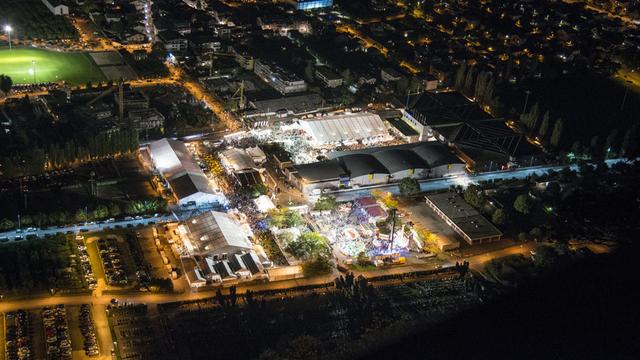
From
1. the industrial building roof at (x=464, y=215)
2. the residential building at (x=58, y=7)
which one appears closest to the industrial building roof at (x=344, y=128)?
the industrial building roof at (x=464, y=215)

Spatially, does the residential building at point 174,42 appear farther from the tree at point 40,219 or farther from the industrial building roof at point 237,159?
the tree at point 40,219

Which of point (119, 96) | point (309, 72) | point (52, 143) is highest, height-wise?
point (119, 96)

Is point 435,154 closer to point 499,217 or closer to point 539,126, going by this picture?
point 499,217

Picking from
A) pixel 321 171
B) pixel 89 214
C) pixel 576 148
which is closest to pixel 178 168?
pixel 89 214

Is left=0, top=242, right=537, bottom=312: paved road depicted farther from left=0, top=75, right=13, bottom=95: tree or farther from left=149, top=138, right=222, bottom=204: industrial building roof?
left=0, top=75, right=13, bottom=95: tree

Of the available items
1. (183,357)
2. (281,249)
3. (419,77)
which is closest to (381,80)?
(419,77)

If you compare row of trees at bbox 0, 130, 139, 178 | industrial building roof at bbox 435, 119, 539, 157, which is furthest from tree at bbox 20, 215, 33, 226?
industrial building roof at bbox 435, 119, 539, 157
